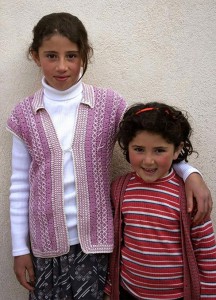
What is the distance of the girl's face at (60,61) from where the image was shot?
53.6 inches

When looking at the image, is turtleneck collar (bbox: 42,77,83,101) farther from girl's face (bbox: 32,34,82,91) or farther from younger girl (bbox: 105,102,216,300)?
younger girl (bbox: 105,102,216,300)

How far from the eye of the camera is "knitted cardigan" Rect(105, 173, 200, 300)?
1.38m

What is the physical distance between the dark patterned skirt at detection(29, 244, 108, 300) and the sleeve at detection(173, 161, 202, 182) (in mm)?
438

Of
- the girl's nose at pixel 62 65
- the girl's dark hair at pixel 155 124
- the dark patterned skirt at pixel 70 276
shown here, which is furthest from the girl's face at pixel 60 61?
the dark patterned skirt at pixel 70 276

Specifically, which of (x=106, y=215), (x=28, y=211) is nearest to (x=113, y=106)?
(x=106, y=215)

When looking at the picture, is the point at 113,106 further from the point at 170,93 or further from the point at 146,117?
the point at 170,93

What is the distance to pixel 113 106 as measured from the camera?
148 cm

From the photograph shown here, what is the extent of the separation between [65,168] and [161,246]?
0.45 metres

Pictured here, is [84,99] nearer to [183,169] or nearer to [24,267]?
[183,169]

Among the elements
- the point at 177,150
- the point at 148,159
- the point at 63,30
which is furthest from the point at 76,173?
the point at 63,30

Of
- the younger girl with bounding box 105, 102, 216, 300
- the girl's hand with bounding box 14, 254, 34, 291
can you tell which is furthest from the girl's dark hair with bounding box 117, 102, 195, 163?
the girl's hand with bounding box 14, 254, 34, 291

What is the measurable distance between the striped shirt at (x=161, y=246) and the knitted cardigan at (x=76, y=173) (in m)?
0.11

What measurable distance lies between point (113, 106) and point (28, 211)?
1.74ft

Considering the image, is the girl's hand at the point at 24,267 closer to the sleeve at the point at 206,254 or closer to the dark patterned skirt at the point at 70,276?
the dark patterned skirt at the point at 70,276
